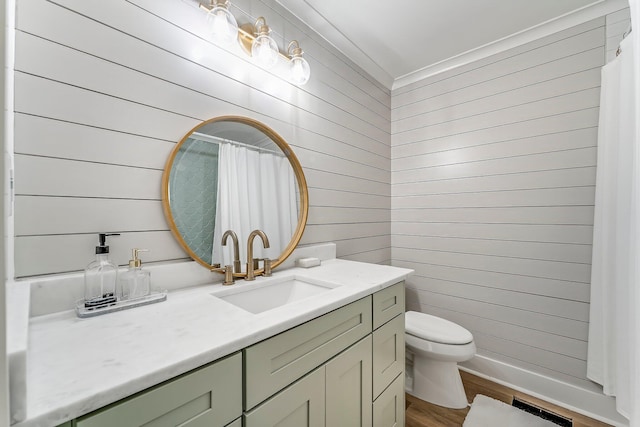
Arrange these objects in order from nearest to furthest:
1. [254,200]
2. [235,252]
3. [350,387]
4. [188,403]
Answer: [188,403] → [350,387] → [235,252] → [254,200]

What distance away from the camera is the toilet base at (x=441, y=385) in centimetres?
168

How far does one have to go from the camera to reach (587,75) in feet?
5.35

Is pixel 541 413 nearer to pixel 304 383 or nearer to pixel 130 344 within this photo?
pixel 304 383

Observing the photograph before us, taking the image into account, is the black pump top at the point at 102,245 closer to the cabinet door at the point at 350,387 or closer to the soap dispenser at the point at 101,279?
the soap dispenser at the point at 101,279

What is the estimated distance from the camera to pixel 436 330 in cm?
175

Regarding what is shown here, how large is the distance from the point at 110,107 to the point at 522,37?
2479 mm

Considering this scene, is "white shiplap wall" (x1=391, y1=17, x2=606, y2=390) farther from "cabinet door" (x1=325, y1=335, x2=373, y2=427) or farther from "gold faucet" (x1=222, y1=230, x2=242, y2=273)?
"gold faucet" (x1=222, y1=230, x2=242, y2=273)

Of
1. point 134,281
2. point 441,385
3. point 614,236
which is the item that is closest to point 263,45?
point 134,281

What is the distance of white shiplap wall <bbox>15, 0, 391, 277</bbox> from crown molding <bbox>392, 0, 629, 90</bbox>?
1329 mm

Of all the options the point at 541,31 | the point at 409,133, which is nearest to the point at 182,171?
the point at 409,133

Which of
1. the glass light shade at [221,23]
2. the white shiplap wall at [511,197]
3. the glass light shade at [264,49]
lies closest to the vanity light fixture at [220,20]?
the glass light shade at [221,23]

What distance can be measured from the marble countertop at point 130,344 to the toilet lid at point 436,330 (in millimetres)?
965

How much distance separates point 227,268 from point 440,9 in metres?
1.94

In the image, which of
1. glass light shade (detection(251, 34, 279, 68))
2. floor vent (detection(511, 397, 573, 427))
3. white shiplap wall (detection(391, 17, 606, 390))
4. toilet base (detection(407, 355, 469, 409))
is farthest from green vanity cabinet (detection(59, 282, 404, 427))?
glass light shade (detection(251, 34, 279, 68))
